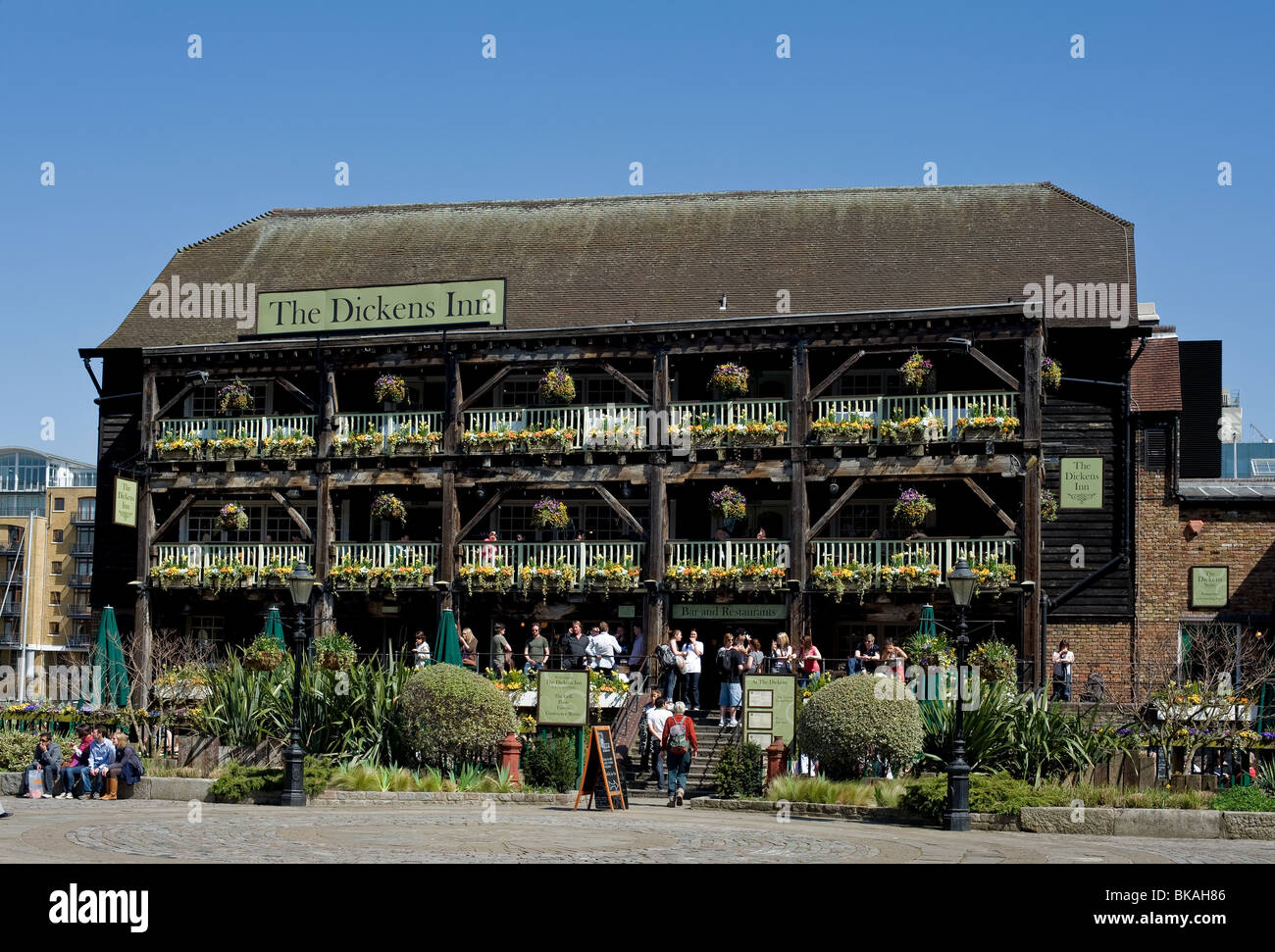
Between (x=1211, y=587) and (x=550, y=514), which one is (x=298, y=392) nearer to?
(x=550, y=514)

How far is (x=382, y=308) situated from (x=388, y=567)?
544 cm

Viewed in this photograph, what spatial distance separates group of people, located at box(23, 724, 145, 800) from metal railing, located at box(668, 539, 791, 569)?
12.2 metres

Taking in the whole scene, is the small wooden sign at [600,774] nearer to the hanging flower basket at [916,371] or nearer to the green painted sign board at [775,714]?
the green painted sign board at [775,714]

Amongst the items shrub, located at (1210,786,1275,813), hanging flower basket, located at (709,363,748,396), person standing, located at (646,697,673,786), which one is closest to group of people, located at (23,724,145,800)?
person standing, located at (646,697,673,786)

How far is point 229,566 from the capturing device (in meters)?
35.2

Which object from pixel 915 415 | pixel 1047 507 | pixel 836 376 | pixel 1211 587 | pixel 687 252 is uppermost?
pixel 687 252

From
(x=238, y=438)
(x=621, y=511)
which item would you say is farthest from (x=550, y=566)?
(x=238, y=438)

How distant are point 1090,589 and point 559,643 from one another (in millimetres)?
11296

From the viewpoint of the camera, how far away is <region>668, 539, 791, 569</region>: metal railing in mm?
32594

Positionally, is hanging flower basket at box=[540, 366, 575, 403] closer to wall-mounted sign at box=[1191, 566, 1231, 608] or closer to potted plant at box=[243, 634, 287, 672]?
potted plant at box=[243, 634, 287, 672]

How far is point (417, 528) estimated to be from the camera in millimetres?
36844

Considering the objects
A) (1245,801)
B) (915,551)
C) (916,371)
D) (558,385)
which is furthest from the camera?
(558,385)

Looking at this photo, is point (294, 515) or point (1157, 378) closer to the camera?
point (294, 515)

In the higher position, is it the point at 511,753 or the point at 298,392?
the point at 298,392
